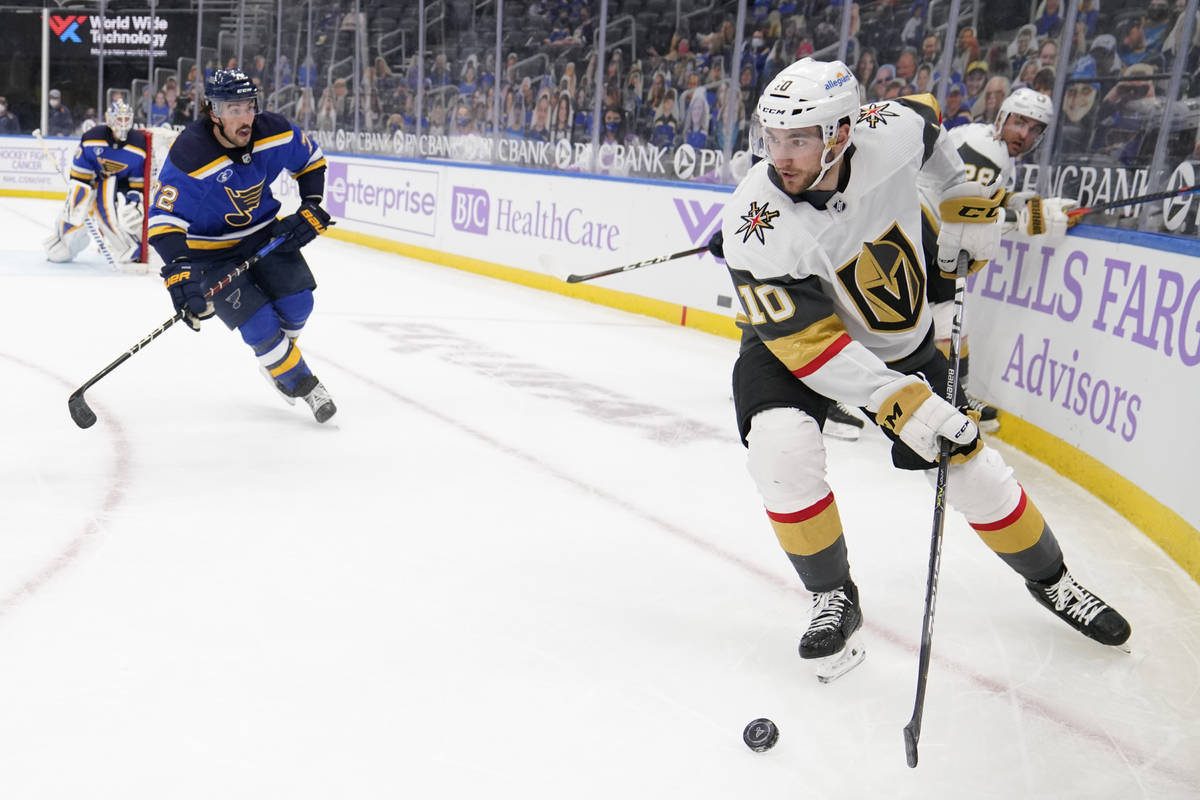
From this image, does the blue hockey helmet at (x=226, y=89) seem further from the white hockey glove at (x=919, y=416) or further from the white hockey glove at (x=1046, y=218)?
the white hockey glove at (x=1046, y=218)

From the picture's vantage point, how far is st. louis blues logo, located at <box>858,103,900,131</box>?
2.14m

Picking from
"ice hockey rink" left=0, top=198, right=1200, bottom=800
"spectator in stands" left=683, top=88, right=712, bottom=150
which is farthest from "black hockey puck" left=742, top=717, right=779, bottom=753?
"spectator in stands" left=683, top=88, right=712, bottom=150

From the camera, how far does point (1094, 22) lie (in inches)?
165

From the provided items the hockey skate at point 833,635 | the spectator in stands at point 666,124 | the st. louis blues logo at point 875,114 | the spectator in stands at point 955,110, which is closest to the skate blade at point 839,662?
the hockey skate at point 833,635

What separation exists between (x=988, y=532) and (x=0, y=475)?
2.64m

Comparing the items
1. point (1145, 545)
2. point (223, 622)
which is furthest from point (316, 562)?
point (1145, 545)

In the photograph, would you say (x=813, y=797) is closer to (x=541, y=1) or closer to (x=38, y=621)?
(x=38, y=621)

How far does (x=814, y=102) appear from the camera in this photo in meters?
1.90

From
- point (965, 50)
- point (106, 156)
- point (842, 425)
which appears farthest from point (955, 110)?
point (106, 156)

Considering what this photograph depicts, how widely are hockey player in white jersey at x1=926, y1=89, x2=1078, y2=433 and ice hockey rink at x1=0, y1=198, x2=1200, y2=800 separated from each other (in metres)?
0.56

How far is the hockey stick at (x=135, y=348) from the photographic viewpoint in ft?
11.0

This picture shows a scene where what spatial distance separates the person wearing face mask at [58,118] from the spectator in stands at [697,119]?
988 cm

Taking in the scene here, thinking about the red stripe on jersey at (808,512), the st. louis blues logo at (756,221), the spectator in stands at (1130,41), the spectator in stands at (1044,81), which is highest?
the spectator in stands at (1130,41)

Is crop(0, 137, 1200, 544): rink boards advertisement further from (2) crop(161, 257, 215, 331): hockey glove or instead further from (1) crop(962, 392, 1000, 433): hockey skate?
(2) crop(161, 257, 215, 331): hockey glove
